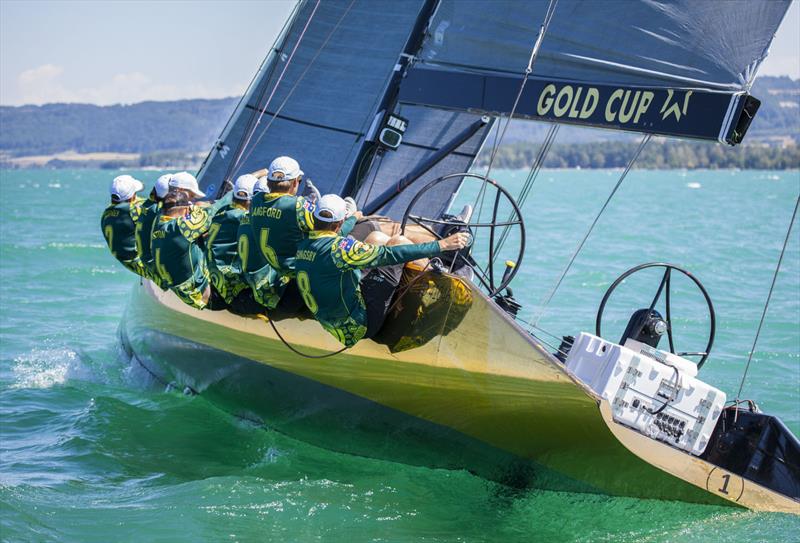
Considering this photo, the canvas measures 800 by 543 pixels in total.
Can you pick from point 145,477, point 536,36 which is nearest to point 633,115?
point 536,36

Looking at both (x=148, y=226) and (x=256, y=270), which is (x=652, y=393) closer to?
(x=256, y=270)

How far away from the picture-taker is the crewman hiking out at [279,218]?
5855mm

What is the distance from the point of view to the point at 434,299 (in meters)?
5.59

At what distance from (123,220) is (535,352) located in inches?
143

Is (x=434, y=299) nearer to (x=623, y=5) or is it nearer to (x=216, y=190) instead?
(x=623, y=5)

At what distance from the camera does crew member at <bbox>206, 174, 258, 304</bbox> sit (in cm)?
656

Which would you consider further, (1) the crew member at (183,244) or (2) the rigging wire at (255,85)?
(2) the rigging wire at (255,85)

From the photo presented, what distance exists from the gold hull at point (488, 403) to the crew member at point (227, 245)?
233 mm

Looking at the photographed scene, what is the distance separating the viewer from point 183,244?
679 cm

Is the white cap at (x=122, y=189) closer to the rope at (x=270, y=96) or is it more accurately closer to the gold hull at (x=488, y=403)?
the gold hull at (x=488, y=403)

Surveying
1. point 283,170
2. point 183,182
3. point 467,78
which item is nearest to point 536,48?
point 467,78

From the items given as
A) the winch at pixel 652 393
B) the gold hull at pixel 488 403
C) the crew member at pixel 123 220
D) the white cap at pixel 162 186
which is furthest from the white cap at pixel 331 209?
the crew member at pixel 123 220

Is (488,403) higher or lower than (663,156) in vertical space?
lower

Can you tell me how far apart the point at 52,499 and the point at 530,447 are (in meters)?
2.67
